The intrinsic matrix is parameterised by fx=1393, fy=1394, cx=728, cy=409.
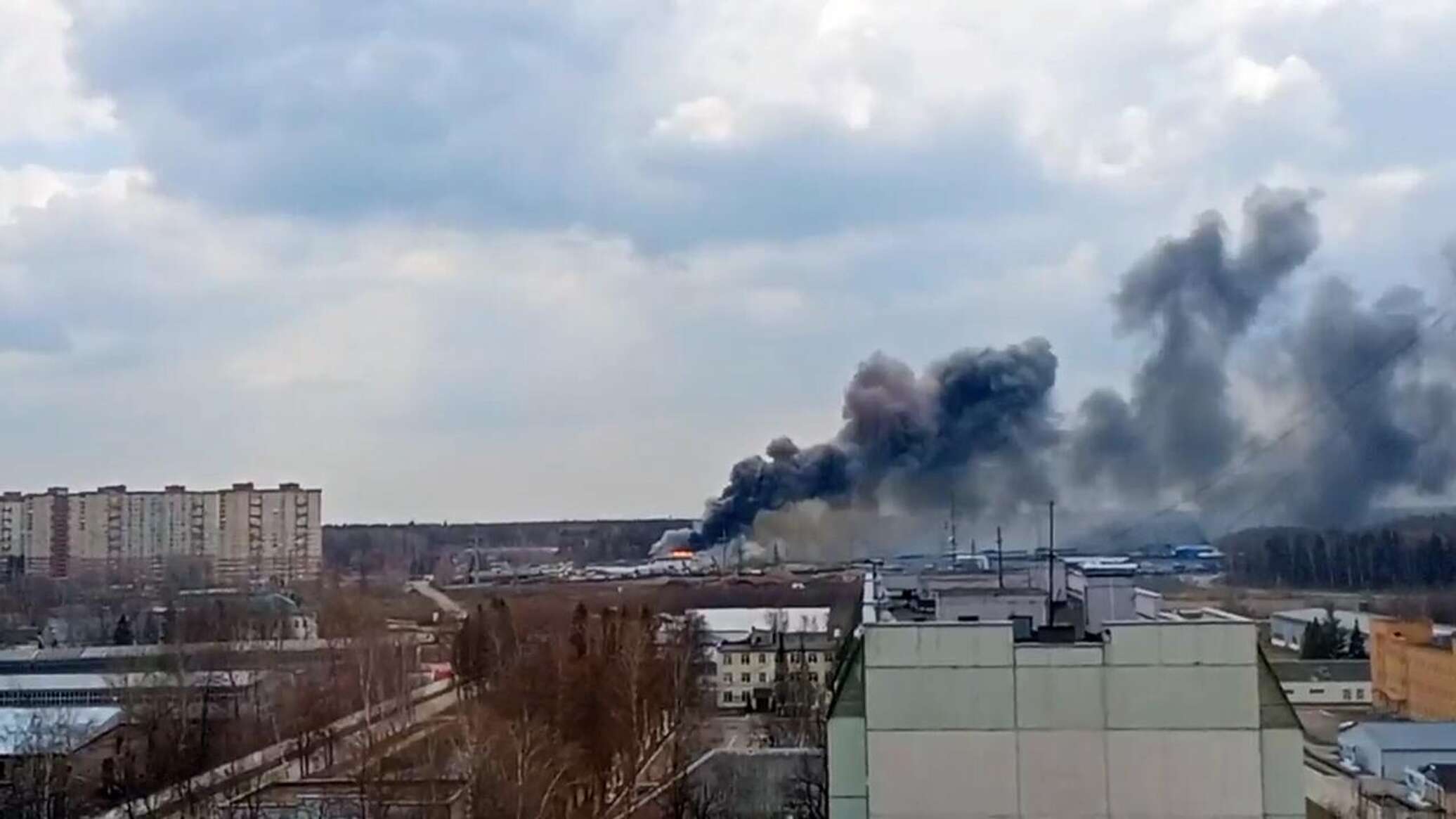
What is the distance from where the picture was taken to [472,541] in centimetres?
9900

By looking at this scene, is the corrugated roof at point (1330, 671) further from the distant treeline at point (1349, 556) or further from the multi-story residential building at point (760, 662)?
the multi-story residential building at point (760, 662)

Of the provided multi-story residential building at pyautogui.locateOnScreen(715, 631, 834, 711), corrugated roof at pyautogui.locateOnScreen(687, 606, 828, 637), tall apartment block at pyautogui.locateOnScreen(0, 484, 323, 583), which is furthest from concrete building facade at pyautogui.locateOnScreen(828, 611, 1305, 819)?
tall apartment block at pyautogui.locateOnScreen(0, 484, 323, 583)

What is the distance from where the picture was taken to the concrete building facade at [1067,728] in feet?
20.3

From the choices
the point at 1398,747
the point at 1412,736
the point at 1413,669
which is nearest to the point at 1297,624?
the point at 1413,669

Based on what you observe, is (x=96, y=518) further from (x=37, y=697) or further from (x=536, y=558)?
(x=37, y=697)

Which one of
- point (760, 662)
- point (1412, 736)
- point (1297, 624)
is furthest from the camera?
point (1297, 624)

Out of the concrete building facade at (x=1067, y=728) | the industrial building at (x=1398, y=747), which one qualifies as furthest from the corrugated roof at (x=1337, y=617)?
the concrete building facade at (x=1067, y=728)

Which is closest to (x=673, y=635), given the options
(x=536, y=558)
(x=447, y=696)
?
(x=447, y=696)

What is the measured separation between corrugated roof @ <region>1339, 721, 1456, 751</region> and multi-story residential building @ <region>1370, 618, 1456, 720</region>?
492cm

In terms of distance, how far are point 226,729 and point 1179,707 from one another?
23316mm

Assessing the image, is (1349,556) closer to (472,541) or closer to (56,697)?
(56,697)

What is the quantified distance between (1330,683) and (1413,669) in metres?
2.61

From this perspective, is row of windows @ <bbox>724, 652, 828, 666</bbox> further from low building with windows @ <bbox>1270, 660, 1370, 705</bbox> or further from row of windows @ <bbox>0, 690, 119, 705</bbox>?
row of windows @ <bbox>0, 690, 119, 705</bbox>

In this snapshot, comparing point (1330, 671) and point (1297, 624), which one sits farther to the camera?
point (1297, 624)
